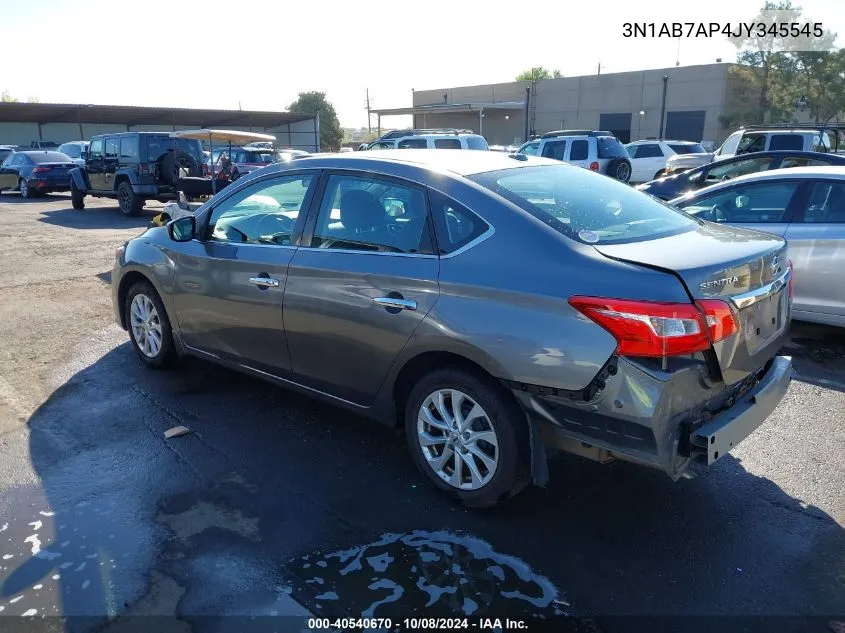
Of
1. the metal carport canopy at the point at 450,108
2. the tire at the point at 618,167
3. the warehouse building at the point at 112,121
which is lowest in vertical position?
the tire at the point at 618,167

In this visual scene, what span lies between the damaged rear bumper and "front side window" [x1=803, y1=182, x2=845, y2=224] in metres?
3.56

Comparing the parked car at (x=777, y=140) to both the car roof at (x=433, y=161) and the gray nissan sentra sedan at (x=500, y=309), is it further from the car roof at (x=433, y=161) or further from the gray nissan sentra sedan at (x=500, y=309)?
the gray nissan sentra sedan at (x=500, y=309)

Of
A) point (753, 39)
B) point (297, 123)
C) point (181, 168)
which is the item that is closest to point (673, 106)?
point (753, 39)

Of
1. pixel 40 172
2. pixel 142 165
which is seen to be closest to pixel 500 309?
pixel 142 165

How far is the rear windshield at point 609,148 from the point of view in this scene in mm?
18891

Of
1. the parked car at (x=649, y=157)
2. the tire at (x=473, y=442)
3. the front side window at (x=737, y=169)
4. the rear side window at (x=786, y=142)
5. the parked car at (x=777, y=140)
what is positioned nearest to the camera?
the tire at (x=473, y=442)

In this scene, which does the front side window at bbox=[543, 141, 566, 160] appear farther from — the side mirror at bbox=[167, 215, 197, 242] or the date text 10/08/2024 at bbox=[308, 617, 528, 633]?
the date text 10/08/2024 at bbox=[308, 617, 528, 633]

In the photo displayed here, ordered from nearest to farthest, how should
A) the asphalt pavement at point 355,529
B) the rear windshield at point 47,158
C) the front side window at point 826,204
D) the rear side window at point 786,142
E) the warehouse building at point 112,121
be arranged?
the asphalt pavement at point 355,529, the front side window at point 826,204, the rear side window at point 786,142, the rear windshield at point 47,158, the warehouse building at point 112,121

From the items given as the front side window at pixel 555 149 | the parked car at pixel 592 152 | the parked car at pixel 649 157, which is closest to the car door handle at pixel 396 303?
the parked car at pixel 592 152

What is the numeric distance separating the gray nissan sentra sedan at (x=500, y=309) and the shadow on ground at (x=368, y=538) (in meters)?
0.35

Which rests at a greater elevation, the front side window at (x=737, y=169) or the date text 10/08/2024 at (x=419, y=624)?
the front side window at (x=737, y=169)

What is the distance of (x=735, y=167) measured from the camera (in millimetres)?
10453

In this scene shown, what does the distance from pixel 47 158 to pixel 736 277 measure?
80.1 ft

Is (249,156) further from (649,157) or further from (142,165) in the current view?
(649,157)
